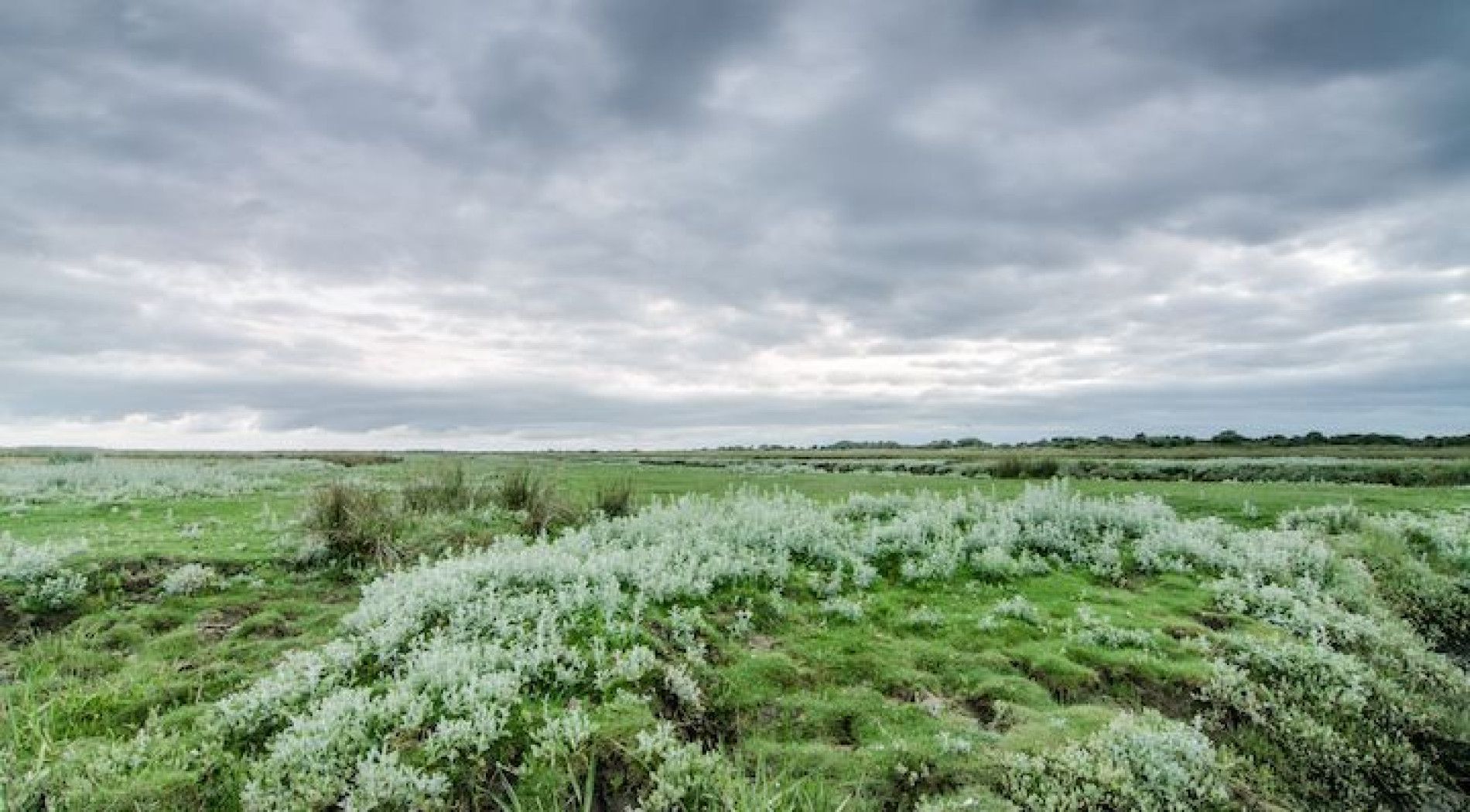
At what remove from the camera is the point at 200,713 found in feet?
29.8

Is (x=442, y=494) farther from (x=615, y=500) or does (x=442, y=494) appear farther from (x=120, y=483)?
(x=120, y=483)

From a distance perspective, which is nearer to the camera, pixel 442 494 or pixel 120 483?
pixel 442 494

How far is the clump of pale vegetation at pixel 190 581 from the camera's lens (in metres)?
13.5

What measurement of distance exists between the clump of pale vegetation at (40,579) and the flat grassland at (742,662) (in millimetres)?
54

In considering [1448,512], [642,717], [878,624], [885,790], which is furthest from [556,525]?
[1448,512]

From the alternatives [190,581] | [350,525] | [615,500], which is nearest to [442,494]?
[615,500]

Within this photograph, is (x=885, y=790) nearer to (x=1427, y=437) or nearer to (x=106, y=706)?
(x=106, y=706)

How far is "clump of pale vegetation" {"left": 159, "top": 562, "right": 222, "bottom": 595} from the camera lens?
13500 millimetres

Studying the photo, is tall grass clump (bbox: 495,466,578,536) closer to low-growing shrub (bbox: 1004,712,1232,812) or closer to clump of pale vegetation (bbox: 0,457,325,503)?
clump of pale vegetation (bbox: 0,457,325,503)

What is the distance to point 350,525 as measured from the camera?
16.3 meters

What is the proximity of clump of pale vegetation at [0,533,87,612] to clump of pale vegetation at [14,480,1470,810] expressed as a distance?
13.7 feet

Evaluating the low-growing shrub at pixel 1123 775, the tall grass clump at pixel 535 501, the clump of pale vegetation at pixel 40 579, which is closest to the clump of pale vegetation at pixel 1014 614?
the low-growing shrub at pixel 1123 775

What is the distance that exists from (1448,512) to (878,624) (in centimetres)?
1842

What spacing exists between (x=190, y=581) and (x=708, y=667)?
963cm
